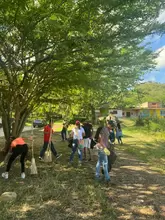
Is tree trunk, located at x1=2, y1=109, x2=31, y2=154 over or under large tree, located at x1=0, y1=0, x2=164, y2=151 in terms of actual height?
under

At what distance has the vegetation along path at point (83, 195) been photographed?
4.65 m

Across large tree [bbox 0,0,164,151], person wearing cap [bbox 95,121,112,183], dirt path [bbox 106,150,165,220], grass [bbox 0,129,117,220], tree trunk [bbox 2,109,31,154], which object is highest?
large tree [bbox 0,0,164,151]

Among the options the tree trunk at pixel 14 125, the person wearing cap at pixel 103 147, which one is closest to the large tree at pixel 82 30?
the person wearing cap at pixel 103 147

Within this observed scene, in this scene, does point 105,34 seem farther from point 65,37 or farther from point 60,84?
point 60,84

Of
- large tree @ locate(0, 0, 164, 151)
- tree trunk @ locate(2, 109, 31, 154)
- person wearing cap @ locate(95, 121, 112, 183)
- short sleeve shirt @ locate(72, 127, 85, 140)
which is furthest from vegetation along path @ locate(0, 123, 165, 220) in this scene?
large tree @ locate(0, 0, 164, 151)

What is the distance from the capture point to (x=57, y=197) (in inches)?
218

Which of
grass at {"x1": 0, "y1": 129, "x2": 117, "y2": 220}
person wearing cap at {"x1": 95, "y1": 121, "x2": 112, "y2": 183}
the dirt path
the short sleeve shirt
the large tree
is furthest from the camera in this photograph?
the short sleeve shirt

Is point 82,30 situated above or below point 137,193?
above

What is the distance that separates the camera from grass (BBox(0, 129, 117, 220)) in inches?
181

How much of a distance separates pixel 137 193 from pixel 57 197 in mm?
2075

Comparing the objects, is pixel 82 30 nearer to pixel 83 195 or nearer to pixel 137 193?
pixel 83 195

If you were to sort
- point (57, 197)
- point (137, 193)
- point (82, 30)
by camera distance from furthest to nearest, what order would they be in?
1. point (137, 193)
2. point (82, 30)
3. point (57, 197)

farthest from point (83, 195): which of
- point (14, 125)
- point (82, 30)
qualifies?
point (14, 125)

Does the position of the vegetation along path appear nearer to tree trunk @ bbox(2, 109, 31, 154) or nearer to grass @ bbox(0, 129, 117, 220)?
grass @ bbox(0, 129, 117, 220)
